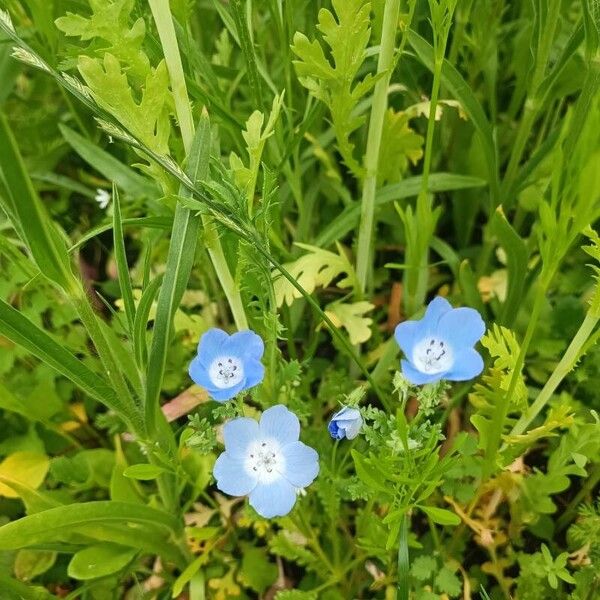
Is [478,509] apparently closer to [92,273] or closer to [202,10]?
[92,273]

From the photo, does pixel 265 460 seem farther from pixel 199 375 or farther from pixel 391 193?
pixel 391 193

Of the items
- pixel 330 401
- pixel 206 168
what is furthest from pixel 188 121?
pixel 330 401

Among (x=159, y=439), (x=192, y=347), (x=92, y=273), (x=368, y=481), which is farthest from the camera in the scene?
(x=92, y=273)

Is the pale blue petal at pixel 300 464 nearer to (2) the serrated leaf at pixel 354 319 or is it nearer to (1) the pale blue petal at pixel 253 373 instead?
(1) the pale blue petal at pixel 253 373

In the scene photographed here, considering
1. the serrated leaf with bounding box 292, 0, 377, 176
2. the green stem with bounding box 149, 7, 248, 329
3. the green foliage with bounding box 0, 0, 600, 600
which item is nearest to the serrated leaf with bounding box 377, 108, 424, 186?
the green foliage with bounding box 0, 0, 600, 600

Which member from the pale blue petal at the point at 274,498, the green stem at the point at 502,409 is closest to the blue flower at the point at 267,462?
the pale blue petal at the point at 274,498
